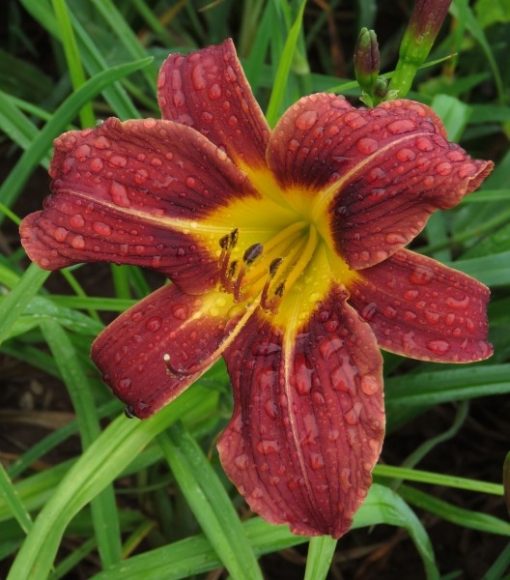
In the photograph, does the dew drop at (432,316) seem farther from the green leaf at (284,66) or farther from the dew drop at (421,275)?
the green leaf at (284,66)

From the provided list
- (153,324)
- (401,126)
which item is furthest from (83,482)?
(401,126)

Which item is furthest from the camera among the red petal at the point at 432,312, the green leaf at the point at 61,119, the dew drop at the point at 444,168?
the green leaf at the point at 61,119

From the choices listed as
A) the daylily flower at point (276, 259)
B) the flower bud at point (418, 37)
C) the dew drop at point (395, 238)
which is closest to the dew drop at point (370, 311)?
the daylily flower at point (276, 259)

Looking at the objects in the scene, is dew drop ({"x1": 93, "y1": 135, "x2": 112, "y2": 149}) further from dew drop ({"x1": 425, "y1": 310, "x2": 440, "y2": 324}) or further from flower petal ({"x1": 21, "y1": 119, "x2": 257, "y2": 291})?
dew drop ({"x1": 425, "y1": 310, "x2": 440, "y2": 324})

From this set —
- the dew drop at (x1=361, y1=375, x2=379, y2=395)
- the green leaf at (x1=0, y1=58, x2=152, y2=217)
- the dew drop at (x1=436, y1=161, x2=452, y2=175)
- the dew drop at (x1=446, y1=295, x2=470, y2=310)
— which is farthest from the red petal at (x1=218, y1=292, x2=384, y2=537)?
the green leaf at (x1=0, y1=58, x2=152, y2=217)

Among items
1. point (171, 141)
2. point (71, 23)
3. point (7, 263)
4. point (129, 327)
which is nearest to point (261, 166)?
point (171, 141)

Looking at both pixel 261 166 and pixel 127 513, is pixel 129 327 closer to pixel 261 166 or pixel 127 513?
pixel 261 166

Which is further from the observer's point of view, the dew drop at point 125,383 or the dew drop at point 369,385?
the dew drop at point 125,383

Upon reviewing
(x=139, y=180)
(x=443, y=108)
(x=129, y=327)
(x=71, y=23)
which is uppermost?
(x=71, y=23)
